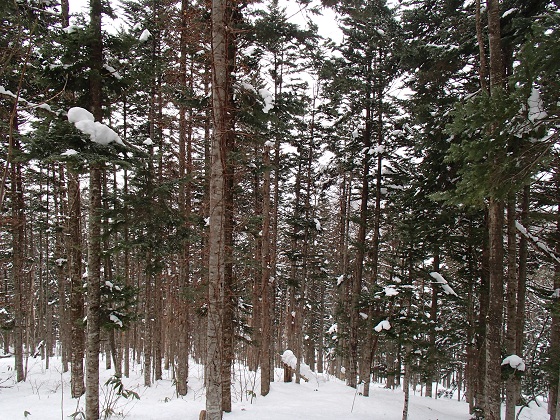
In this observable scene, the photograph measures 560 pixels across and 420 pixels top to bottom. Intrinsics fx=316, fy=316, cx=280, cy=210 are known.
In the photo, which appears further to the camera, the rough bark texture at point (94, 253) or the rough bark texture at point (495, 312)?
the rough bark texture at point (94, 253)

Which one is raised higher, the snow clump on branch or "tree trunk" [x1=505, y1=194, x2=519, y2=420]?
the snow clump on branch

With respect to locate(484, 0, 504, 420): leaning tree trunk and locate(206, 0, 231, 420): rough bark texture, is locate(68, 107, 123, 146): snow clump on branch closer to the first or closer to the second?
locate(206, 0, 231, 420): rough bark texture

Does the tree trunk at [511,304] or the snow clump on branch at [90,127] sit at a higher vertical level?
the snow clump on branch at [90,127]

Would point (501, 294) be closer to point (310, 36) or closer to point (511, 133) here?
point (511, 133)

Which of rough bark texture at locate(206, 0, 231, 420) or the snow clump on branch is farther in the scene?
the snow clump on branch

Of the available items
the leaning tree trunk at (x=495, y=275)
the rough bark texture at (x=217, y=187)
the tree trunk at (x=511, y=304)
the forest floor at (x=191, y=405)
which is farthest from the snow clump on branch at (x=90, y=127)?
the tree trunk at (x=511, y=304)

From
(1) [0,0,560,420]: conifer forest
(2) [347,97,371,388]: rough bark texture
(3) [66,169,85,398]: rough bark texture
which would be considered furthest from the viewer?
(2) [347,97,371,388]: rough bark texture

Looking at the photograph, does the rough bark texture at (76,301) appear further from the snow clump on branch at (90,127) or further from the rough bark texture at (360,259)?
the rough bark texture at (360,259)

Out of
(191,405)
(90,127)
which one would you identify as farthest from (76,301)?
(90,127)

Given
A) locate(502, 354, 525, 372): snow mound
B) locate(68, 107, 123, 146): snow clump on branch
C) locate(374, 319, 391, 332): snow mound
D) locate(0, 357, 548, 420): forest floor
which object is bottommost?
locate(0, 357, 548, 420): forest floor

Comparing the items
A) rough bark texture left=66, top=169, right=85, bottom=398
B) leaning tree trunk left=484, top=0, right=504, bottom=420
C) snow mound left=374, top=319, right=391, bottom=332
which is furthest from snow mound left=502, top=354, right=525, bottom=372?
rough bark texture left=66, top=169, right=85, bottom=398

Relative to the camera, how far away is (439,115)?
410 inches

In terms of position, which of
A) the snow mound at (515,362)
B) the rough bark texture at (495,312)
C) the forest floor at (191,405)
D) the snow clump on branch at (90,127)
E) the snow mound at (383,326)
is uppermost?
the snow clump on branch at (90,127)

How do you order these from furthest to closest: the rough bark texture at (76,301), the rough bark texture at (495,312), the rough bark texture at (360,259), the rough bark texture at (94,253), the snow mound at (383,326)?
the rough bark texture at (360,259) → the snow mound at (383,326) → the rough bark texture at (76,301) → the rough bark texture at (94,253) → the rough bark texture at (495,312)
